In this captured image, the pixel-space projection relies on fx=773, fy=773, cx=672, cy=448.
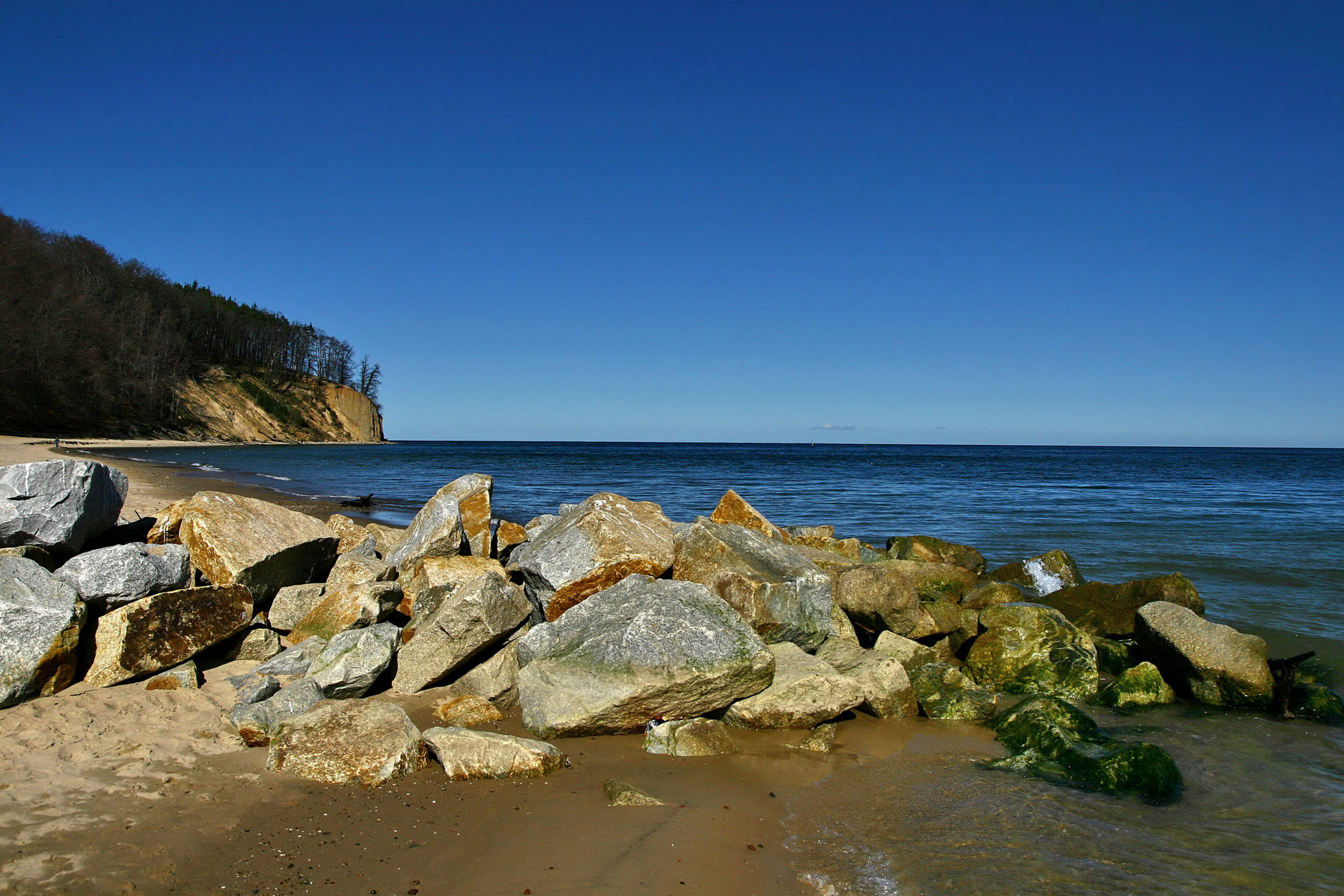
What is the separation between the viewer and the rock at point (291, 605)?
6688mm

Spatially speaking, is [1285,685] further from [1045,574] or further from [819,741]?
[1045,574]

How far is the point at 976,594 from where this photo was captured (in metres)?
8.27

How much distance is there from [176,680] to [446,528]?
3.06m

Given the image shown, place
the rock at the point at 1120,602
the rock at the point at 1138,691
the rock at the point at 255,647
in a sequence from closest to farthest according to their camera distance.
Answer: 1. the rock at the point at 255,647
2. the rock at the point at 1138,691
3. the rock at the point at 1120,602

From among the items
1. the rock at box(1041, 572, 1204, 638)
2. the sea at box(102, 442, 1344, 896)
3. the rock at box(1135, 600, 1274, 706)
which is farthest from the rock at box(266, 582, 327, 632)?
the rock at box(1041, 572, 1204, 638)

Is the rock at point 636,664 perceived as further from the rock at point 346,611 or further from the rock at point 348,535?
the rock at point 348,535

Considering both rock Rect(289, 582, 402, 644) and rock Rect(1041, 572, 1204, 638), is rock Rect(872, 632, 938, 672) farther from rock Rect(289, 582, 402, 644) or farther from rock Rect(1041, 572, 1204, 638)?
rock Rect(289, 582, 402, 644)

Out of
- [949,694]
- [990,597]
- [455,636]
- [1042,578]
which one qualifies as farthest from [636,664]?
[1042,578]

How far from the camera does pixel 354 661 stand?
5.46m

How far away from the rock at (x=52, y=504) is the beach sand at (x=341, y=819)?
1.77 metres

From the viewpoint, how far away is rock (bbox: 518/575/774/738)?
493 centimetres

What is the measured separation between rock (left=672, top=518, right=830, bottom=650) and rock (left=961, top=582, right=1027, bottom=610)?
231cm

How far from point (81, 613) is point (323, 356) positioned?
98.4 metres

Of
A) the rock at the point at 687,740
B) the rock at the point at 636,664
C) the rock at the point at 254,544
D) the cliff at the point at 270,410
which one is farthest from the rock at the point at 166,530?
the cliff at the point at 270,410
